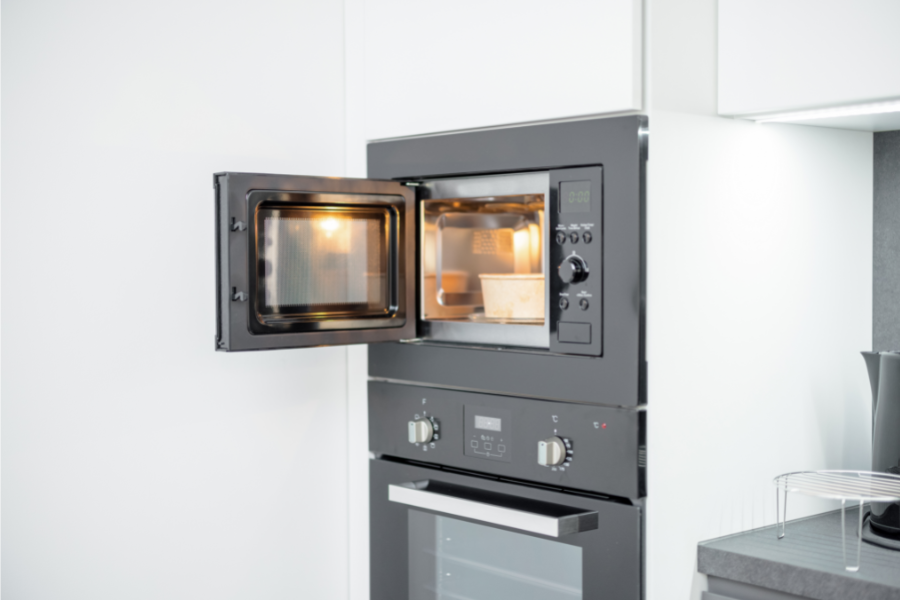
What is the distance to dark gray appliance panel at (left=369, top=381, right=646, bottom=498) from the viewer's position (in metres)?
1.22

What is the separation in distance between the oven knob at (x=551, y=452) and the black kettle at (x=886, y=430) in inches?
20.1

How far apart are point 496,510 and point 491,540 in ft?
0.52

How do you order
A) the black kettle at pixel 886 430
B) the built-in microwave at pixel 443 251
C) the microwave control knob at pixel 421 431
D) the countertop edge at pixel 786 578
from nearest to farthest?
1. the countertop edge at pixel 786 578
2. the built-in microwave at pixel 443 251
3. the black kettle at pixel 886 430
4. the microwave control knob at pixel 421 431

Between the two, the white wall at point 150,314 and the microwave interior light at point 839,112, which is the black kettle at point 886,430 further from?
the white wall at point 150,314

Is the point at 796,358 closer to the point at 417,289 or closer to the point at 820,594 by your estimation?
the point at 820,594

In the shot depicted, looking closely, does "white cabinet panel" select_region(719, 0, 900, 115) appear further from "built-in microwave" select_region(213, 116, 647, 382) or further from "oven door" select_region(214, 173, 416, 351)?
"oven door" select_region(214, 173, 416, 351)

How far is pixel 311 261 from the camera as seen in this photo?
1.32 metres

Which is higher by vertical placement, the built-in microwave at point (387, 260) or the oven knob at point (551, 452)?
the built-in microwave at point (387, 260)

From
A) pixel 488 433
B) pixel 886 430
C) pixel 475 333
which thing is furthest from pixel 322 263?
pixel 886 430

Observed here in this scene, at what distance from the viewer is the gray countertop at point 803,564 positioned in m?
1.11

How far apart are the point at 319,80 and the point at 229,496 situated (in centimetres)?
77

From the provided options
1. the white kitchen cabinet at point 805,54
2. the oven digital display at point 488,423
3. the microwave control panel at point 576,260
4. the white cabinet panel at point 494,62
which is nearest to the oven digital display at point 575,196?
the microwave control panel at point 576,260

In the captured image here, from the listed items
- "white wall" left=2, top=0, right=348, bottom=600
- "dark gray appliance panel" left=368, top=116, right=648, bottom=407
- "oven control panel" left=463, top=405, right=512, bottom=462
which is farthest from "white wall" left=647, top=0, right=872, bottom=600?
"white wall" left=2, top=0, right=348, bottom=600

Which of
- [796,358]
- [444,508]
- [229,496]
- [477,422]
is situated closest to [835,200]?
[796,358]
